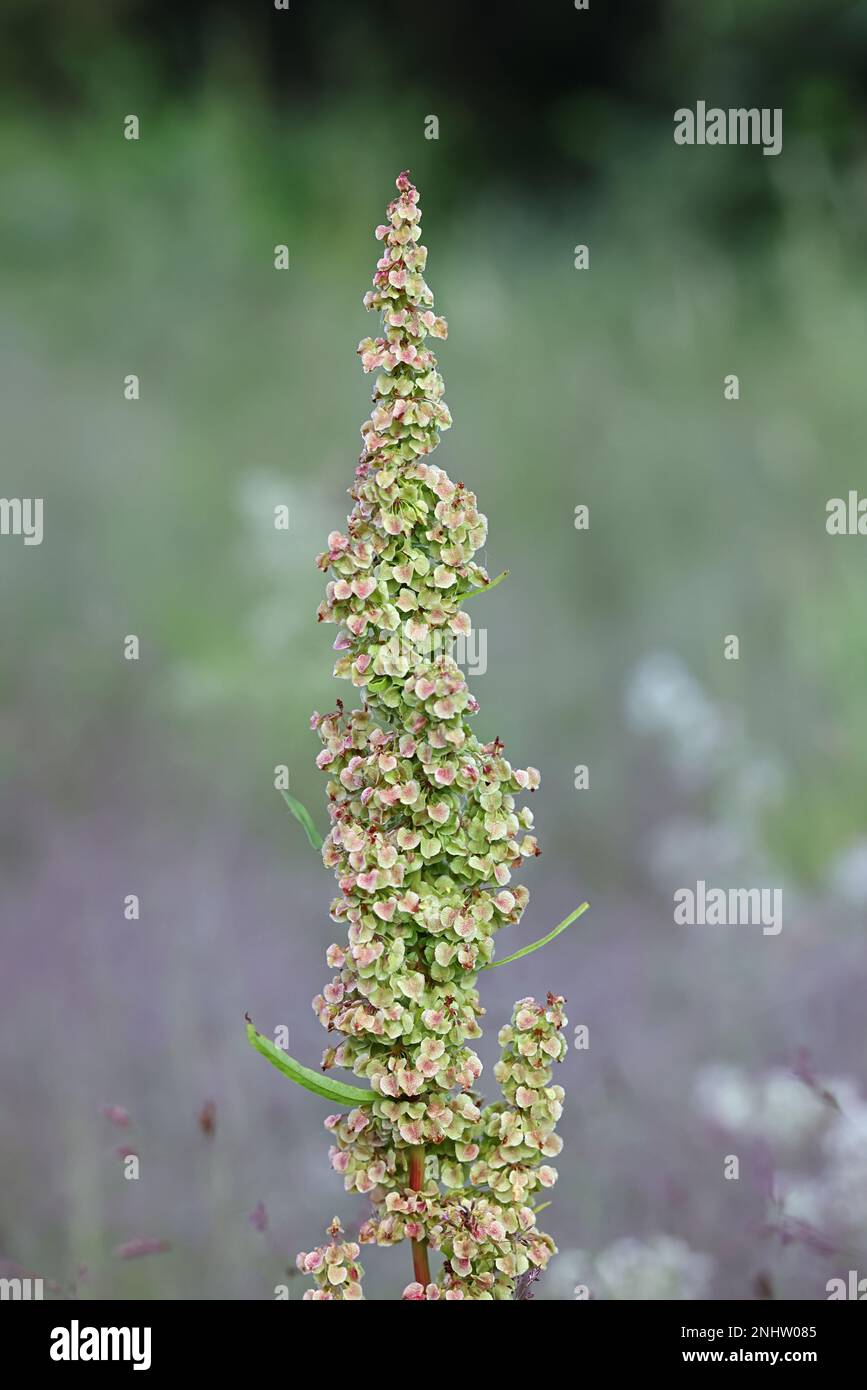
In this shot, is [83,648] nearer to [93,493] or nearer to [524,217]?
[93,493]

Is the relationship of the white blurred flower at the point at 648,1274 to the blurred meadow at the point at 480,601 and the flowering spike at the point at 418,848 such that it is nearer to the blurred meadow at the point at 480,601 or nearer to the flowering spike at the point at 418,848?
the blurred meadow at the point at 480,601

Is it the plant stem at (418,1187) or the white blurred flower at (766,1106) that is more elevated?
the white blurred flower at (766,1106)

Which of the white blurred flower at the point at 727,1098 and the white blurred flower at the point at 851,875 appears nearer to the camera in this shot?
the white blurred flower at the point at 727,1098

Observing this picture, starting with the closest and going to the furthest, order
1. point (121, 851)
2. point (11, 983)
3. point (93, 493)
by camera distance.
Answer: point (11, 983) → point (121, 851) → point (93, 493)

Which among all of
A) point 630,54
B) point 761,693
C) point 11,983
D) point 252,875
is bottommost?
point 11,983

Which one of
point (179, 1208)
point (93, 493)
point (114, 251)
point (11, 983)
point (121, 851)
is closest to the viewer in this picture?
point (179, 1208)

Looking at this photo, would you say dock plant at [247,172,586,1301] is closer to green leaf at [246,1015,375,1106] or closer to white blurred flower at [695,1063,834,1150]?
green leaf at [246,1015,375,1106]

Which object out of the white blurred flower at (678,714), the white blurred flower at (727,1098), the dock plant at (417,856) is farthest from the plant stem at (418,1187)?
the white blurred flower at (678,714)

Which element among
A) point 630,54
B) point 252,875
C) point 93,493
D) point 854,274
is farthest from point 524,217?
point 252,875
